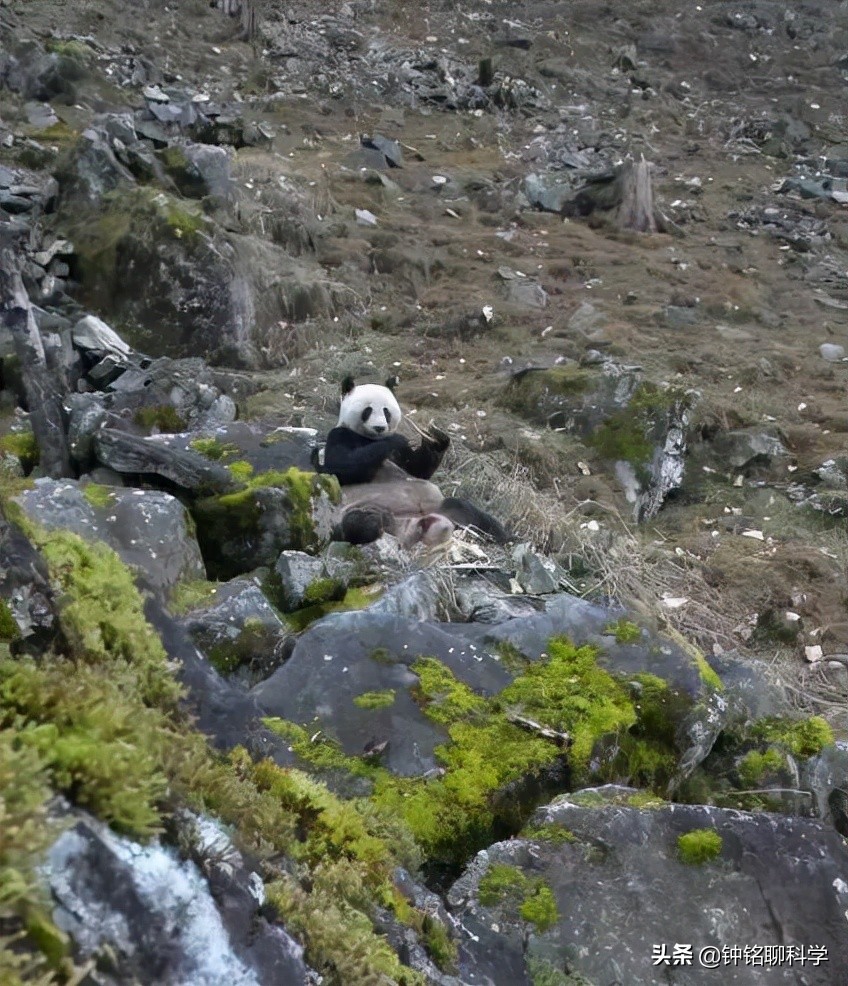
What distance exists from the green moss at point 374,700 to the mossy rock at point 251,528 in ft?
5.23

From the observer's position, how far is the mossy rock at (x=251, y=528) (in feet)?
17.1

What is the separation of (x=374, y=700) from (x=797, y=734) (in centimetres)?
178

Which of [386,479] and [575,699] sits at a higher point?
[575,699]

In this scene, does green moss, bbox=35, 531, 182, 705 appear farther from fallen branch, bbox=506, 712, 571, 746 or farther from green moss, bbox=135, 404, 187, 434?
green moss, bbox=135, 404, 187, 434

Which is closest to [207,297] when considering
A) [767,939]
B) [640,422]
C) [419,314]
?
[419,314]

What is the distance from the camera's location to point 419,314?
11203 mm

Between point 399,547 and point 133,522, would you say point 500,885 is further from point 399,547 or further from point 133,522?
point 399,547

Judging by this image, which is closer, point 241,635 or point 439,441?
point 241,635

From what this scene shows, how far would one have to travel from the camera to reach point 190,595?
4.48 meters

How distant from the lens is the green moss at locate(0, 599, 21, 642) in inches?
79.8

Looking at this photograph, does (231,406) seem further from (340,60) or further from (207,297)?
(340,60)

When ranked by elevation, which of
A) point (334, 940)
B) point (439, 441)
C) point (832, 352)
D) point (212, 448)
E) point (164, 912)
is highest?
point (164, 912)

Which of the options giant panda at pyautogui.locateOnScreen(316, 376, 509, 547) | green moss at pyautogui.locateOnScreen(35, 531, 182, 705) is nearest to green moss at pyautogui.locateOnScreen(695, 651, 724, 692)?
giant panda at pyautogui.locateOnScreen(316, 376, 509, 547)

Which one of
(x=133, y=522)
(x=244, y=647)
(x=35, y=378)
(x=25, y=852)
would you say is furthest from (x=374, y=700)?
(x=35, y=378)
